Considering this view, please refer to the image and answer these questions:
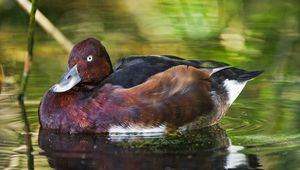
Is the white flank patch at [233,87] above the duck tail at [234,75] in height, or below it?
below

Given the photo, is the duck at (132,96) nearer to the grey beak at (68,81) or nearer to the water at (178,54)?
the grey beak at (68,81)

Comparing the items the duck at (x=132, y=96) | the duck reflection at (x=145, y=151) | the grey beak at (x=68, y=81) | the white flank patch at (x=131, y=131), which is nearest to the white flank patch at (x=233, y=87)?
the duck at (x=132, y=96)

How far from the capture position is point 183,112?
26.3ft

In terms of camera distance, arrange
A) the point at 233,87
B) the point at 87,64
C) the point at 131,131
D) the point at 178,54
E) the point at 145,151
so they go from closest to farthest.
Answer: the point at 145,151 → the point at 131,131 → the point at 87,64 → the point at 233,87 → the point at 178,54

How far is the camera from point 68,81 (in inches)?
317

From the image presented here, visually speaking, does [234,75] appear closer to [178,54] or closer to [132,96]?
[132,96]

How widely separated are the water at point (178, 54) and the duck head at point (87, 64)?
1.55 ft

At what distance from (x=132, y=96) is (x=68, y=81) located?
1.61 feet

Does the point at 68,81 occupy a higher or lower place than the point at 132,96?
higher

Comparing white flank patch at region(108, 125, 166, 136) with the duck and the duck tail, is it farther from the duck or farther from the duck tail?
the duck tail

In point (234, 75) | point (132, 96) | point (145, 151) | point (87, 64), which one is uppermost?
point (87, 64)

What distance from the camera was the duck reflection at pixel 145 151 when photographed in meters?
6.80

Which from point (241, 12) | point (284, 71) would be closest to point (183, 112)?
point (284, 71)

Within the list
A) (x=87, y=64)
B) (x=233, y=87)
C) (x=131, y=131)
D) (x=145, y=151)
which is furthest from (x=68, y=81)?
(x=233, y=87)
